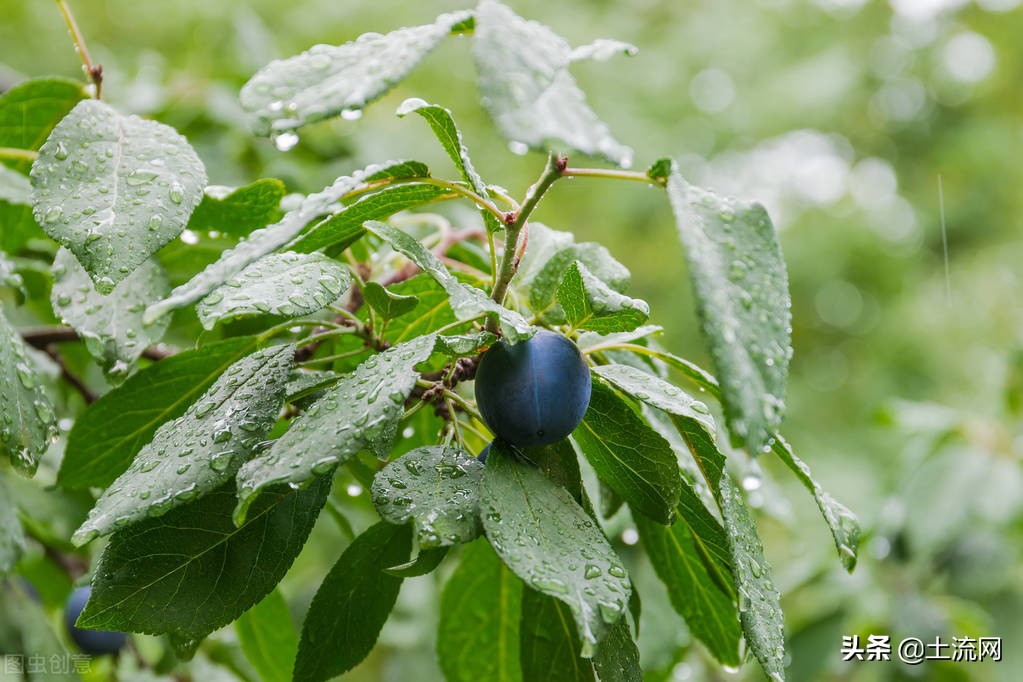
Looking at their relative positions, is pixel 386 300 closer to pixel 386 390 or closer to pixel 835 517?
pixel 386 390

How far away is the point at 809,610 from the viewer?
2.62 meters

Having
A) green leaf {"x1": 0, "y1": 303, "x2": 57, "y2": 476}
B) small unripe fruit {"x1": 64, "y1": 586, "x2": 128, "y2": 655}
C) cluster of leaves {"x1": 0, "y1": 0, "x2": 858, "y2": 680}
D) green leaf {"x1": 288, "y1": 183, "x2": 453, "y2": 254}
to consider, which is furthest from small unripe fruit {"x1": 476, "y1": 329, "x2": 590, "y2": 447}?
small unripe fruit {"x1": 64, "y1": 586, "x2": 128, "y2": 655}

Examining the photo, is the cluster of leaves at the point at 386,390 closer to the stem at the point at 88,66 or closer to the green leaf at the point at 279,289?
the green leaf at the point at 279,289

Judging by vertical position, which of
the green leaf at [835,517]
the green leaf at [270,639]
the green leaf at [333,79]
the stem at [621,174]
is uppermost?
the green leaf at [333,79]

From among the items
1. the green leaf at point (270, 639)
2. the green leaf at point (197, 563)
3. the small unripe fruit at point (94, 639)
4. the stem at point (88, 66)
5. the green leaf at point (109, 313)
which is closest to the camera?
Result: the green leaf at point (197, 563)

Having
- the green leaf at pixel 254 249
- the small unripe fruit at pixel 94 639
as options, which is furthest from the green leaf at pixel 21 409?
the small unripe fruit at pixel 94 639

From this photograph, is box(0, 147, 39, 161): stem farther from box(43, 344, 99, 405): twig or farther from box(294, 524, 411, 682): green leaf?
box(294, 524, 411, 682): green leaf

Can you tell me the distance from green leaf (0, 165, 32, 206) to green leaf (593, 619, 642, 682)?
690 mm

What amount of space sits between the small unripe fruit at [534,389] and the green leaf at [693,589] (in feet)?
0.74

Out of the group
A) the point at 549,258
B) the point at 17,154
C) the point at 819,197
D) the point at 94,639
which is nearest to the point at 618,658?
the point at 549,258

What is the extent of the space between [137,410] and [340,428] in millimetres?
365

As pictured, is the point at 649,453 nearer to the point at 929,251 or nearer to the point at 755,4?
the point at 755,4

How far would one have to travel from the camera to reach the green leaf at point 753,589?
63cm

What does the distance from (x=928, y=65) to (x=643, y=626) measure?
6.49m
